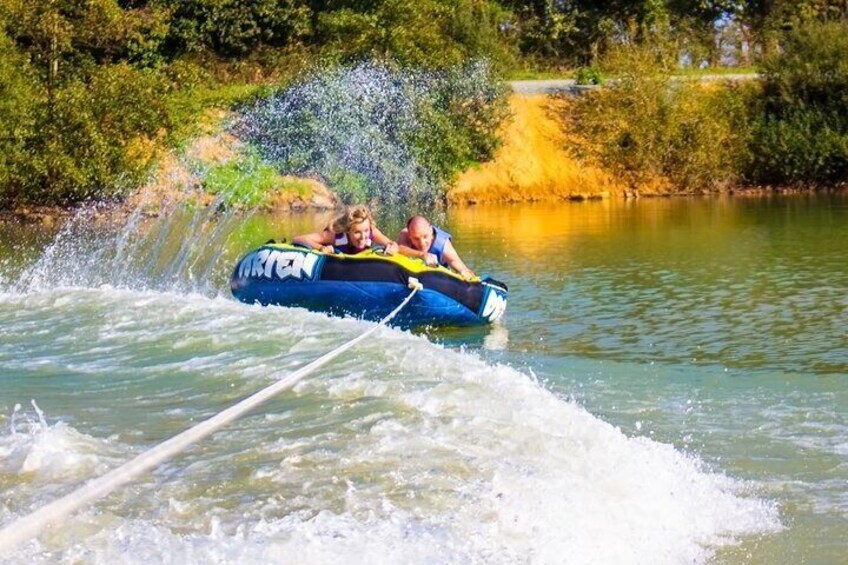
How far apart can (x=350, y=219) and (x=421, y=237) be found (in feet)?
2.43

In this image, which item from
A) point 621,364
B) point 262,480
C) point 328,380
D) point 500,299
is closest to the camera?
point 262,480

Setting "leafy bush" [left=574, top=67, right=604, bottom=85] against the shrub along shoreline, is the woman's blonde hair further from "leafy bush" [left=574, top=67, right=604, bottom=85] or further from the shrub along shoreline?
"leafy bush" [left=574, top=67, right=604, bottom=85]

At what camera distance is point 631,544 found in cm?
445

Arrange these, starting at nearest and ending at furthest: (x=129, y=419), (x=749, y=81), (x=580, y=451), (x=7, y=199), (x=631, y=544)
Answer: (x=631, y=544) → (x=580, y=451) → (x=129, y=419) → (x=7, y=199) → (x=749, y=81)

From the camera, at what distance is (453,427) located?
5.74 meters

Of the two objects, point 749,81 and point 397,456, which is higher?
point 749,81

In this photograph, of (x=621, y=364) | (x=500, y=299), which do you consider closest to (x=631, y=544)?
(x=621, y=364)

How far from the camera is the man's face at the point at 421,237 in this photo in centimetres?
1152

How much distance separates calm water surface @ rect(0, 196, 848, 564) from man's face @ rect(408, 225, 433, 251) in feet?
3.45

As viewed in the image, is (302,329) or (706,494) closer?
(706,494)

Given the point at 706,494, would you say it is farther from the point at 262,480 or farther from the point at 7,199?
the point at 7,199

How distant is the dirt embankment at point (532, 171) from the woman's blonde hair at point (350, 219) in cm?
2049

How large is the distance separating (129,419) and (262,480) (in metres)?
1.65

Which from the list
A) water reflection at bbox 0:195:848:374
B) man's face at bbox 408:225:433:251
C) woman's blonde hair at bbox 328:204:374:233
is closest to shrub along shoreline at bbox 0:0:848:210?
water reflection at bbox 0:195:848:374
